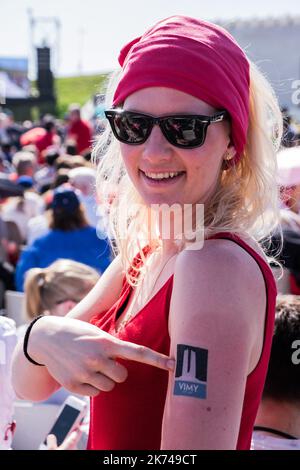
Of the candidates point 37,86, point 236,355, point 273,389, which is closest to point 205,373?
point 236,355

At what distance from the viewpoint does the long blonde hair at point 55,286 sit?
311 centimetres

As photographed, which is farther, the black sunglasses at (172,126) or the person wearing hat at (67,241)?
the person wearing hat at (67,241)

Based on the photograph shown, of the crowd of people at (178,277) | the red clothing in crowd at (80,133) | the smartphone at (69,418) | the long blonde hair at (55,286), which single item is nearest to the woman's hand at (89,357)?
the crowd of people at (178,277)

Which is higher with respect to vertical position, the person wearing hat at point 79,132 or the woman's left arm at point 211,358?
the person wearing hat at point 79,132

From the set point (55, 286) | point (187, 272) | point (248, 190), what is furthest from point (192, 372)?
point (55, 286)

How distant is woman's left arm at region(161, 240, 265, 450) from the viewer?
0.93 m

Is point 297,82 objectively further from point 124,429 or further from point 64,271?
point 124,429

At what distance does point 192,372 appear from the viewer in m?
0.94

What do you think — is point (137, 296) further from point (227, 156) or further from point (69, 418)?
point (69, 418)

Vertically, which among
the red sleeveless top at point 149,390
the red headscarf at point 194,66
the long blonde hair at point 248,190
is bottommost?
the red sleeveless top at point 149,390

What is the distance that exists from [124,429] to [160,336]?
0.67 feet

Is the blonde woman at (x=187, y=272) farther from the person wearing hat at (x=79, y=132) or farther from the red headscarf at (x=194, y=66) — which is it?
the person wearing hat at (x=79, y=132)

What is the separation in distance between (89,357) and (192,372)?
173 mm

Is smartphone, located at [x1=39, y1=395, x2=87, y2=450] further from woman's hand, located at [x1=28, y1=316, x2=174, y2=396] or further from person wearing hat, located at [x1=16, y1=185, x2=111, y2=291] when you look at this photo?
person wearing hat, located at [x1=16, y1=185, x2=111, y2=291]
